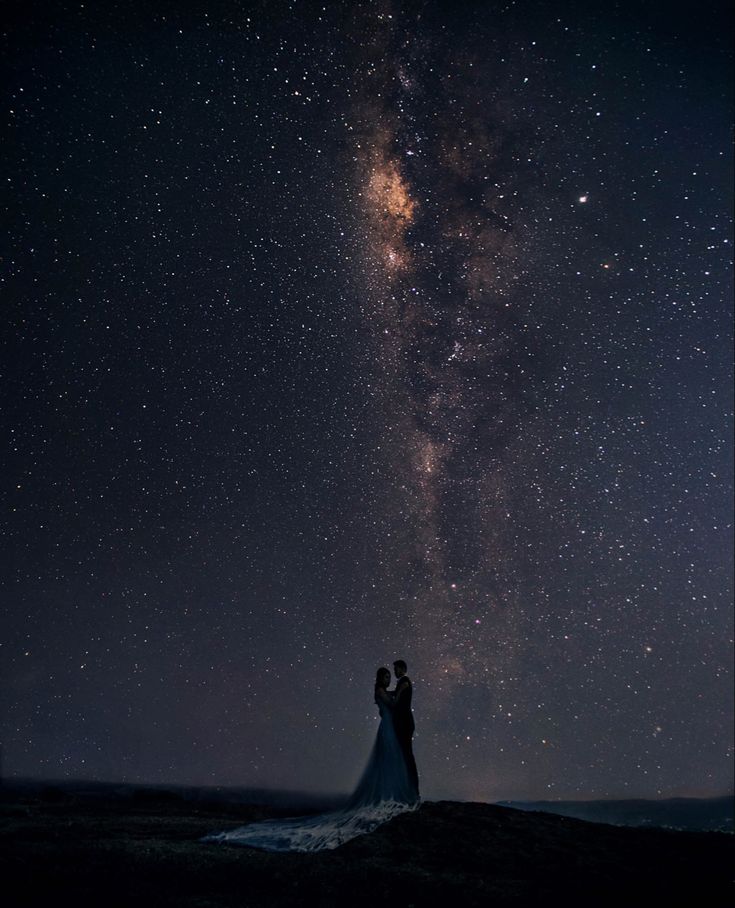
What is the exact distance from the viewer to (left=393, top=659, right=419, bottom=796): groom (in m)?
10.3

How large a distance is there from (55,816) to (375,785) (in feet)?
16.7

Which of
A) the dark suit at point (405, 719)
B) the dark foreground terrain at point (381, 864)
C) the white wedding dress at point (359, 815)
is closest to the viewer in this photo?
the dark foreground terrain at point (381, 864)

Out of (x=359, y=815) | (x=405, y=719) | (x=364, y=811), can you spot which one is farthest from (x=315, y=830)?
(x=405, y=719)

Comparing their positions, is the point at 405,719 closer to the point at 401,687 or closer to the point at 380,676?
the point at 401,687

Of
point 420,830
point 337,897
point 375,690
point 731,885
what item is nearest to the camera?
point 337,897

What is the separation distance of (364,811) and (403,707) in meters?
1.74

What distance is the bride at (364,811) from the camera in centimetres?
Result: 812

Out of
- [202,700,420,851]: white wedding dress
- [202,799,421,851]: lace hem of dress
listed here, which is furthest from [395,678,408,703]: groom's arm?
[202,799,421,851]: lace hem of dress

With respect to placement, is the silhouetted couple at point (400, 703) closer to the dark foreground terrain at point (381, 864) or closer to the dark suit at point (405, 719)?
the dark suit at point (405, 719)

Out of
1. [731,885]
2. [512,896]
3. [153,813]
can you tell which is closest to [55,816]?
[153,813]

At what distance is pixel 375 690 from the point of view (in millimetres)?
10680

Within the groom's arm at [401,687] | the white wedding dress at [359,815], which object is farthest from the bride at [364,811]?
the groom's arm at [401,687]

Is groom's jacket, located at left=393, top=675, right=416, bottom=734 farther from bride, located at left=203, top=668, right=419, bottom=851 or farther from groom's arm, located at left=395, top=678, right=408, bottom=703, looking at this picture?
bride, located at left=203, top=668, right=419, bottom=851

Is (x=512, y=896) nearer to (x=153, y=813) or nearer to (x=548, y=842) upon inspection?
(x=548, y=842)
